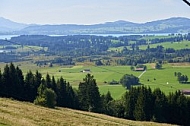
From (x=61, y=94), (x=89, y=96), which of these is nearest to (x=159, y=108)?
(x=89, y=96)

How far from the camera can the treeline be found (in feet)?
263

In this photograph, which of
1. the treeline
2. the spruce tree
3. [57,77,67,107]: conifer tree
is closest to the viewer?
the treeline

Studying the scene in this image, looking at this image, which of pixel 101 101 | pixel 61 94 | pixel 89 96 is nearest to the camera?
pixel 61 94

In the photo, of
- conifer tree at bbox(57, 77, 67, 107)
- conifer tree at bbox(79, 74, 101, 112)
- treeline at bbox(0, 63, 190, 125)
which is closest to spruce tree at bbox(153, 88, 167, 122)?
treeline at bbox(0, 63, 190, 125)

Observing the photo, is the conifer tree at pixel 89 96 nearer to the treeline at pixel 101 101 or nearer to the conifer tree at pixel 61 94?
the treeline at pixel 101 101

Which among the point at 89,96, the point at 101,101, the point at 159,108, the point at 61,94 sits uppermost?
the point at 61,94

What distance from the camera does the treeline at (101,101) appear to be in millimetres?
80312

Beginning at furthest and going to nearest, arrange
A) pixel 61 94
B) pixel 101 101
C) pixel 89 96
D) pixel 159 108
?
pixel 101 101 → pixel 89 96 → pixel 61 94 → pixel 159 108

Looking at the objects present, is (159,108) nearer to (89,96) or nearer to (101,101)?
(101,101)

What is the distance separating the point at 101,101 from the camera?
9425 centimetres

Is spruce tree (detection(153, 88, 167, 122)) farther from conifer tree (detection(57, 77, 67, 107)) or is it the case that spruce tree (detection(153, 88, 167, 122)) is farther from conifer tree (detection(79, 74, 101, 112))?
conifer tree (detection(57, 77, 67, 107))

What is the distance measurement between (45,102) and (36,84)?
1902 cm

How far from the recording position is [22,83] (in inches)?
3248

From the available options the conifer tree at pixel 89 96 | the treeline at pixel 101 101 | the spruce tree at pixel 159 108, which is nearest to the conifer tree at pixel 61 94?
the treeline at pixel 101 101
